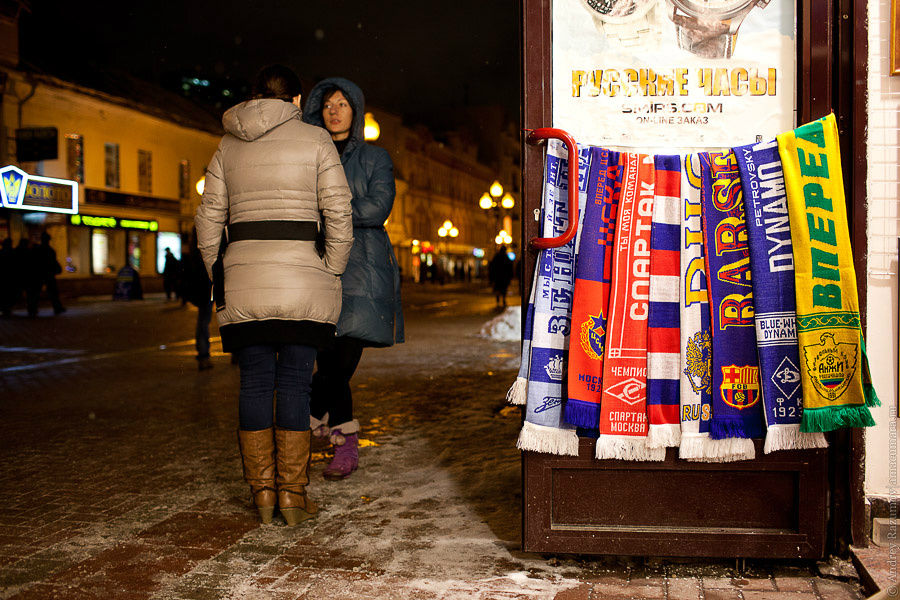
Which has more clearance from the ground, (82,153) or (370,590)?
(82,153)

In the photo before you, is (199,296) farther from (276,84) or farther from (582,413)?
(582,413)

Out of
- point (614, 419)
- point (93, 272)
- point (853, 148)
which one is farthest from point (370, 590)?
point (93, 272)

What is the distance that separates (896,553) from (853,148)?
59.8 inches

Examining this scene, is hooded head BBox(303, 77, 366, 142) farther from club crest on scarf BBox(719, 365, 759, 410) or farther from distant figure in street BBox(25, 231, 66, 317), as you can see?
distant figure in street BBox(25, 231, 66, 317)

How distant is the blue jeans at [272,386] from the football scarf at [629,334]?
139 centimetres

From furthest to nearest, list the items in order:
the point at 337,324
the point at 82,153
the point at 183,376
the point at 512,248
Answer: the point at 512,248, the point at 82,153, the point at 183,376, the point at 337,324

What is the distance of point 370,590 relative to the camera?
2.75m

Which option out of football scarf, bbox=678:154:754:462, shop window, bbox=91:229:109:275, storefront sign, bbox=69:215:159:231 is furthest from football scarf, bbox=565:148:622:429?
shop window, bbox=91:229:109:275

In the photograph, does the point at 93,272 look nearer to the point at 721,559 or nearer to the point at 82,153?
the point at 82,153

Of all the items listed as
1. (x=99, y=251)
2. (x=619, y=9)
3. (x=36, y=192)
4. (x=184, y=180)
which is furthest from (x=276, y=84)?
(x=184, y=180)

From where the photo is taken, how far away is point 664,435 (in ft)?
9.37

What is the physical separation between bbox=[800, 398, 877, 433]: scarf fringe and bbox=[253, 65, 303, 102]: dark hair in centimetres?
255

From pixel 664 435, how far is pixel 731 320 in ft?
1.60

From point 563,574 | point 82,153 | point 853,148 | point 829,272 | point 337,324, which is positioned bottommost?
point 563,574
